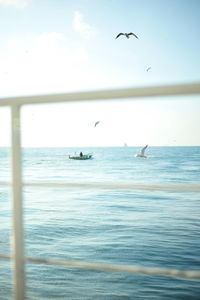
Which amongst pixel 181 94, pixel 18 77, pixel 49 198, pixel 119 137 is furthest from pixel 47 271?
pixel 119 137

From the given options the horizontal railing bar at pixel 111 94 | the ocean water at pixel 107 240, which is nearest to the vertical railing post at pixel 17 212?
the horizontal railing bar at pixel 111 94

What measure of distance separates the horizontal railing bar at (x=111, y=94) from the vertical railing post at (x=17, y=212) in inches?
1.7

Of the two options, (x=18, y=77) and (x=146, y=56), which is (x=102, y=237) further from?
(x=18, y=77)

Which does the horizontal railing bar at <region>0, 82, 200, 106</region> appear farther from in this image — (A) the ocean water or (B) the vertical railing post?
(A) the ocean water

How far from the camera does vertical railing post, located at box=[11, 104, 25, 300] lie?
969 millimetres

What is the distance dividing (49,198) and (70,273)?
386 inches

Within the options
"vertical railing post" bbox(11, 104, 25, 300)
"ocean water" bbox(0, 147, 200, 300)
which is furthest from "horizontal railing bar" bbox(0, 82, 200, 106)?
"ocean water" bbox(0, 147, 200, 300)

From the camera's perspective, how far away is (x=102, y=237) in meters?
7.67

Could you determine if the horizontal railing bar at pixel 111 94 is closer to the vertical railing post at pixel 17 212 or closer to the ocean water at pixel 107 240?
the vertical railing post at pixel 17 212

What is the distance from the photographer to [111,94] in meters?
0.84

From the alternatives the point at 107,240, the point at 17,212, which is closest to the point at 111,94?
the point at 17,212

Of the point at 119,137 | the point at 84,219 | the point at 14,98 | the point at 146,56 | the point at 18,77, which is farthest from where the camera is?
the point at 119,137

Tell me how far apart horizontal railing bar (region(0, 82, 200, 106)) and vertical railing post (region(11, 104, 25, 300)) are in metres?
0.04

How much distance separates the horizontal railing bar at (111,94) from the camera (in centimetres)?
77
